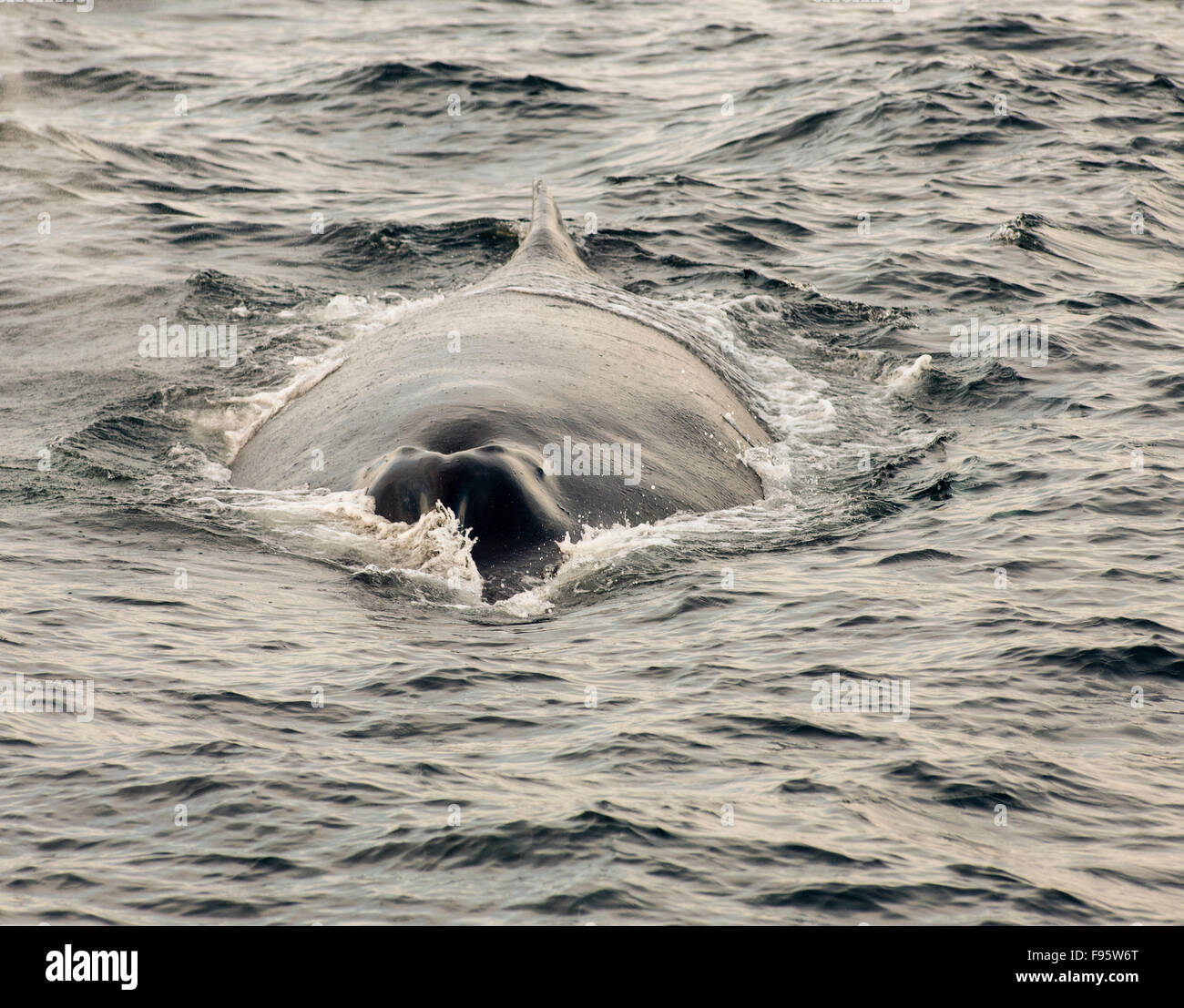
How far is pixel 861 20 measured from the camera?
34750 mm

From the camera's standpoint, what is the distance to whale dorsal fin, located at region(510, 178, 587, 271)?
17.6 m

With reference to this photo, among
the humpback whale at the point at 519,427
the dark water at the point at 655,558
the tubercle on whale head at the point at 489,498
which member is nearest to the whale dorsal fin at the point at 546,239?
the humpback whale at the point at 519,427

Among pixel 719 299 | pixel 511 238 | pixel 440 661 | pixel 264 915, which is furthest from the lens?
pixel 511 238

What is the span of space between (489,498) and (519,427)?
3.87ft

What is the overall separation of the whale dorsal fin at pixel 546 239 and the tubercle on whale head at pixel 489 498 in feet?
24.1

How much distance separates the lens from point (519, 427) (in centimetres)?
1122

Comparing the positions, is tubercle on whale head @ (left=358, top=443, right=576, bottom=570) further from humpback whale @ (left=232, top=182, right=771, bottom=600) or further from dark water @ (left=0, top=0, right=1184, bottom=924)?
dark water @ (left=0, top=0, right=1184, bottom=924)

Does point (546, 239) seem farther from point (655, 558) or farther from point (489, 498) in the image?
point (489, 498)

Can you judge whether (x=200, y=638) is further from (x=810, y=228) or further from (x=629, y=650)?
(x=810, y=228)

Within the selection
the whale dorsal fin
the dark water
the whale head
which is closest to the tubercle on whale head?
the whale head

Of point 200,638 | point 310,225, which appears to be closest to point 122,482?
point 200,638

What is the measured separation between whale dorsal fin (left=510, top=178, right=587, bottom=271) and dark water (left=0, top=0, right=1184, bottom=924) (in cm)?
147
